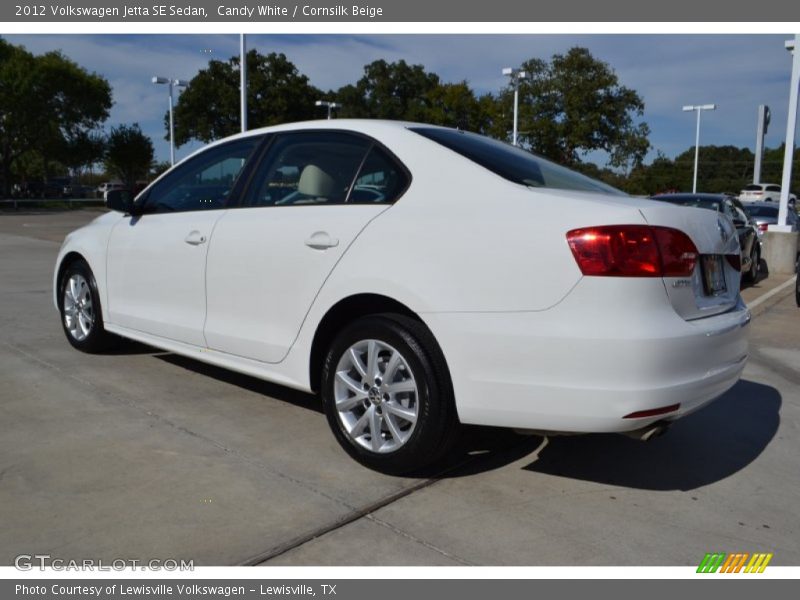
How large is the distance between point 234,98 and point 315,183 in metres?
46.8

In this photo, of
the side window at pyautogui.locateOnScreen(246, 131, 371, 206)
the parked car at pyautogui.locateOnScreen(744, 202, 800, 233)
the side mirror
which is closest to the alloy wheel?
the side window at pyautogui.locateOnScreen(246, 131, 371, 206)

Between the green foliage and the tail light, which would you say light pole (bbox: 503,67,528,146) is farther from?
the green foliage

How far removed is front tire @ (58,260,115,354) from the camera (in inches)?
217

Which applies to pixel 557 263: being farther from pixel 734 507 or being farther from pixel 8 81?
pixel 8 81

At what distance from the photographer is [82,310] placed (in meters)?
5.70

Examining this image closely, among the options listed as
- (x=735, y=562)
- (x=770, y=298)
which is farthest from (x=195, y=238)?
(x=770, y=298)

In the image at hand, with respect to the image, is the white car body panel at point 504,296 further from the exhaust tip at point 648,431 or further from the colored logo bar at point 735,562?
the colored logo bar at point 735,562

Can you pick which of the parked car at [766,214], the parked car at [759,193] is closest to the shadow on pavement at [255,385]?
the parked car at [766,214]

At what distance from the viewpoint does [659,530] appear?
3.09 meters

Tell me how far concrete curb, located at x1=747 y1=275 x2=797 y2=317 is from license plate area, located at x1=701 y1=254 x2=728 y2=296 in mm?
6216

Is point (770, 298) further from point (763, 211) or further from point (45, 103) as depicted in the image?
point (45, 103)
